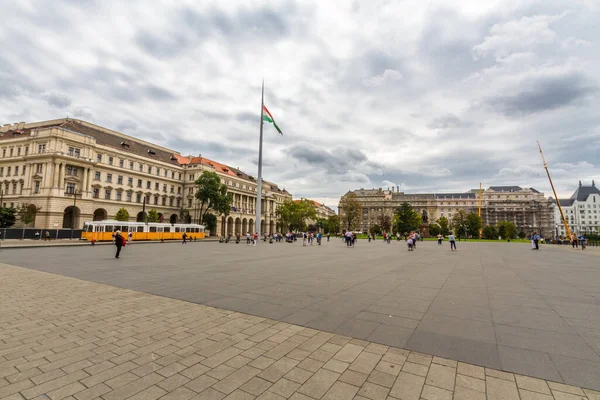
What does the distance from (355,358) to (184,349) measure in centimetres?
238

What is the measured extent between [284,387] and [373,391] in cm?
94

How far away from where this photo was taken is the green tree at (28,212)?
150ft

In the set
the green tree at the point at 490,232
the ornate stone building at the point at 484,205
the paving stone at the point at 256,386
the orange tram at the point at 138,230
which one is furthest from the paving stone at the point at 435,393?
the ornate stone building at the point at 484,205

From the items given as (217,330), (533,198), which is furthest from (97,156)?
(533,198)

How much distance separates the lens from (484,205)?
138125 millimetres

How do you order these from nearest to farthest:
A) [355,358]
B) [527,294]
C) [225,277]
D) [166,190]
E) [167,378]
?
1. [167,378]
2. [355,358]
3. [527,294]
4. [225,277]
5. [166,190]

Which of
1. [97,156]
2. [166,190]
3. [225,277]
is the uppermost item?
[97,156]

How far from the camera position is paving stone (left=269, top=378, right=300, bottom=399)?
2.98 meters

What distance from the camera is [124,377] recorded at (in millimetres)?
3301

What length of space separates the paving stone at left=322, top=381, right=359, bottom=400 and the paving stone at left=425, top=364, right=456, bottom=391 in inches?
34.8

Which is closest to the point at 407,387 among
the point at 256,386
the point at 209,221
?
the point at 256,386

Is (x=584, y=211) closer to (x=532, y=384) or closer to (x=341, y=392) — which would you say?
(x=532, y=384)

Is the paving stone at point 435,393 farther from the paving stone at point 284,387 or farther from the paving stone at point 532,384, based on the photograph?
the paving stone at point 284,387

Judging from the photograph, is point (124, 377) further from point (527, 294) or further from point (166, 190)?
point (166, 190)
